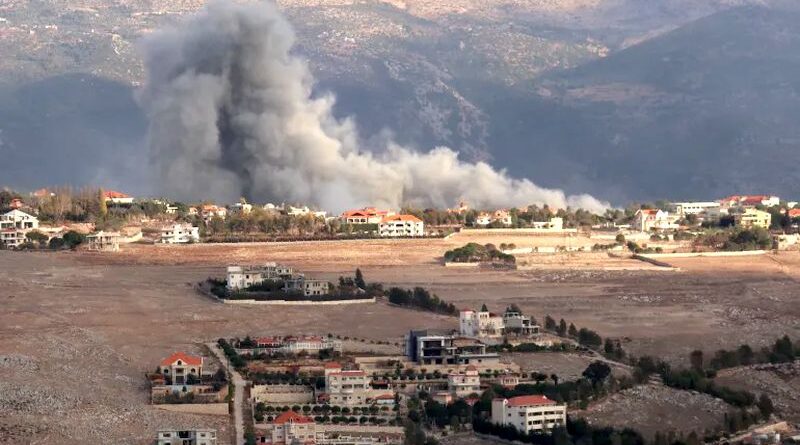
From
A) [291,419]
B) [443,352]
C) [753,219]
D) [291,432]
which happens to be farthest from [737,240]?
[291,432]

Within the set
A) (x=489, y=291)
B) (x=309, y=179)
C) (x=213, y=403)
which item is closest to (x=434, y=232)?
(x=309, y=179)

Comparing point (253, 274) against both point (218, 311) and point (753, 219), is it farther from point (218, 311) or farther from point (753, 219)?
point (753, 219)

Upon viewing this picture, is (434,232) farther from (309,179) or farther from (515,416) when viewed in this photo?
(515,416)

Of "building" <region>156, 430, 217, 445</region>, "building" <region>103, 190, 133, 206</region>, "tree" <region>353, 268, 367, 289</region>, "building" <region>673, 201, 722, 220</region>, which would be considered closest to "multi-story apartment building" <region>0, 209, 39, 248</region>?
"building" <region>103, 190, 133, 206</region>

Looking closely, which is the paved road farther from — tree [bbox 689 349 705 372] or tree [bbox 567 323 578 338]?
tree [bbox 689 349 705 372]

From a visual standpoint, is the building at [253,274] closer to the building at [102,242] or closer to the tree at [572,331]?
the building at [102,242]

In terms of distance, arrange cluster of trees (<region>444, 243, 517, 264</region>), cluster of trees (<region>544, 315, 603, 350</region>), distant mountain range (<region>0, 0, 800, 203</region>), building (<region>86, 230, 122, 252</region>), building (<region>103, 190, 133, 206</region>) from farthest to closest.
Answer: distant mountain range (<region>0, 0, 800, 203</region>) → building (<region>103, 190, 133, 206</region>) → building (<region>86, 230, 122, 252</region>) → cluster of trees (<region>444, 243, 517, 264</region>) → cluster of trees (<region>544, 315, 603, 350</region>)

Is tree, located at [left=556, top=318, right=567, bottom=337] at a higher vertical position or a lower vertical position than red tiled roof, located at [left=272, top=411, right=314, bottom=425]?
higher
